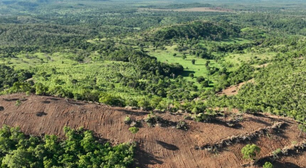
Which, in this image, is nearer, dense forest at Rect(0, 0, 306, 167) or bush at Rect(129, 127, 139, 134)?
dense forest at Rect(0, 0, 306, 167)

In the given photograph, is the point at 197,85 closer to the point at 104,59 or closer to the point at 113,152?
the point at 104,59

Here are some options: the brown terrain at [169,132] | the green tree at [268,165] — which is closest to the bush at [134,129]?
the brown terrain at [169,132]

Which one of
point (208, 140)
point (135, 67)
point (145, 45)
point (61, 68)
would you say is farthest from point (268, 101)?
point (145, 45)

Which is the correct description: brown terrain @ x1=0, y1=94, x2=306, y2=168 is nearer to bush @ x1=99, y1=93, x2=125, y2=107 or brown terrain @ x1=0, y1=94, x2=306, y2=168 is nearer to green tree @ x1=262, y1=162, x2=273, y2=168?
green tree @ x1=262, y1=162, x2=273, y2=168

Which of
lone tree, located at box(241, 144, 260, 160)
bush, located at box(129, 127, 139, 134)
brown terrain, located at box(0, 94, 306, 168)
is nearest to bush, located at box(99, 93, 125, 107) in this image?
brown terrain, located at box(0, 94, 306, 168)

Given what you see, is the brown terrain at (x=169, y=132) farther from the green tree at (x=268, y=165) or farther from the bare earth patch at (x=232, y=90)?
the bare earth patch at (x=232, y=90)

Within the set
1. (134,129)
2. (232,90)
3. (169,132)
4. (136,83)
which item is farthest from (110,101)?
(232,90)

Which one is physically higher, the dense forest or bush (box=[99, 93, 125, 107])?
bush (box=[99, 93, 125, 107])
